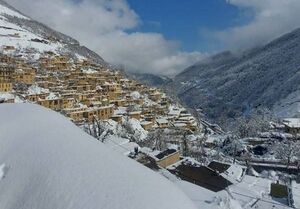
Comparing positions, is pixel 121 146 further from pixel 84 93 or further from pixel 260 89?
pixel 260 89

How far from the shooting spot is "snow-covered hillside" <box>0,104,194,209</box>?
4.84 meters

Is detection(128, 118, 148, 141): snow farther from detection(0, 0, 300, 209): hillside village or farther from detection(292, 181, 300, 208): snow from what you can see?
detection(292, 181, 300, 208): snow

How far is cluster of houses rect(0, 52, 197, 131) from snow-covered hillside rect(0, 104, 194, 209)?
41896 mm

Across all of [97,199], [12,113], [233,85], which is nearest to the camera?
[97,199]

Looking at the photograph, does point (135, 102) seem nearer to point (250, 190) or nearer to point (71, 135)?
point (250, 190)

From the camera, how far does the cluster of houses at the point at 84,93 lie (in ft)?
183

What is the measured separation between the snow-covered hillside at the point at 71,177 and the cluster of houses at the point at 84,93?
41.9 metres

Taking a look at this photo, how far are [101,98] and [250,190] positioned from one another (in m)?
47.3

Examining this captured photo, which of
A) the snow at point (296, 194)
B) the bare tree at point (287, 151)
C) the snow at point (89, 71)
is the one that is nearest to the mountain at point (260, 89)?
the snow at point (89, 71)

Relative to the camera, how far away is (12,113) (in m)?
10.1

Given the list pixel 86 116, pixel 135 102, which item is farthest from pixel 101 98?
pixel 86 116

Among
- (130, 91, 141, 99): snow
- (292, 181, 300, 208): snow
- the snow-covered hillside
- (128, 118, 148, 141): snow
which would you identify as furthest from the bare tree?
the snow-covered hillside

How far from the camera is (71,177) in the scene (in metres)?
5.43

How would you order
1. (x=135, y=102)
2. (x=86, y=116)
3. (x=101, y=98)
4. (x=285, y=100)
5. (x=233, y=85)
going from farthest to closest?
(x=233, y=85) → (x=285, y=100) → (x=135, y=102) → (x=101, y=98) → (x=86, y=116)
